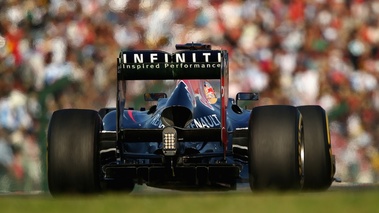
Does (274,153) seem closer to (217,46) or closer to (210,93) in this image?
(210,93)

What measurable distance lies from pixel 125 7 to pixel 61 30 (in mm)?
1025

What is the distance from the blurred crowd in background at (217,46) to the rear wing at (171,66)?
5428 mm

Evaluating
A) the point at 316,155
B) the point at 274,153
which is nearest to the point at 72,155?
the point at 274,153

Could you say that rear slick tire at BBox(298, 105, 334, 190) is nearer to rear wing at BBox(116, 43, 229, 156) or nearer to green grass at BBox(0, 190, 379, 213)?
rear wing at BBox(116, 43, 229, 156)

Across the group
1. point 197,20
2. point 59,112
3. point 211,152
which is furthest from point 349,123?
point 59,112

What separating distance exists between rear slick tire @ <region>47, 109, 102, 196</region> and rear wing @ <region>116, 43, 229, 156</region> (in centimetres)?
39

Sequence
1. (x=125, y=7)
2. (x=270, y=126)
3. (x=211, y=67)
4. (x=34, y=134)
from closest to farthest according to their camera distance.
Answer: (x=270, y=126) → (x=211, y=67) → (x=34, y=134) → (x=125, y=7)

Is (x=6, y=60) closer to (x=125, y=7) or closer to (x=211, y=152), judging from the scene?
(x=125, y=7)

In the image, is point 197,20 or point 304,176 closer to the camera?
point 304,176

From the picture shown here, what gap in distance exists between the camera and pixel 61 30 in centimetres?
1686

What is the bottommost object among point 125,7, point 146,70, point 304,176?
point 304,176

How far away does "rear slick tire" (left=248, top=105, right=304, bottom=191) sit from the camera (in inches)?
386

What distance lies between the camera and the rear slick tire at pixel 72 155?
1019cm

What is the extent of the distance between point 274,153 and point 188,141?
43.5 inches
